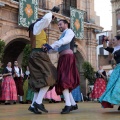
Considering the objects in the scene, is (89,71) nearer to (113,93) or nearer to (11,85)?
(11,85)

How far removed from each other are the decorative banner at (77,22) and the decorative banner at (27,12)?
8.35ft

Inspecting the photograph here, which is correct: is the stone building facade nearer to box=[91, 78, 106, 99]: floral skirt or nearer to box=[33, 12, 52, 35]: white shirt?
box=[91, 78, 106, 99]: floral skirt

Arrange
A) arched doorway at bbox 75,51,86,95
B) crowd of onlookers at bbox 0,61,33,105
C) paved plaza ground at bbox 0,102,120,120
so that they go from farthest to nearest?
1. arched doorway at bbox 75,51,86,95
2. crowd of onlookers at bbox 0,61,33,105
3. paved plaza ground at bbox 0,102,120,120

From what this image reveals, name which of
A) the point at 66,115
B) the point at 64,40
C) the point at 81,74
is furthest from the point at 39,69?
the point at 81,74

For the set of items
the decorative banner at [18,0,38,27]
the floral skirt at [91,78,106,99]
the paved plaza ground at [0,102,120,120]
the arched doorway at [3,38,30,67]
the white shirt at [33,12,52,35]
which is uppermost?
the decorative banner at [18,0,38,27]

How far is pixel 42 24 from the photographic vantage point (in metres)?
4.68

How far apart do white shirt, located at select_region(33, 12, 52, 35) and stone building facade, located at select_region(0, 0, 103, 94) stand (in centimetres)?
736

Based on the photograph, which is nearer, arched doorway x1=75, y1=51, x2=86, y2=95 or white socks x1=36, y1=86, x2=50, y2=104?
white socks x1=36, y1=86, x2=50, y2=104

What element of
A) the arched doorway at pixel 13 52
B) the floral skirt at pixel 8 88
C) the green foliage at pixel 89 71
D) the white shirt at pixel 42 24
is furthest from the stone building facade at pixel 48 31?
the white shirt at pixel 42 24

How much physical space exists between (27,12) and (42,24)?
8.22 metres

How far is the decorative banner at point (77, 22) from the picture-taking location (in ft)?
48.8

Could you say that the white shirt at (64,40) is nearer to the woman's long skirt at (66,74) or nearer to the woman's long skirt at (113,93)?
the woman's long skirt at (66,74)

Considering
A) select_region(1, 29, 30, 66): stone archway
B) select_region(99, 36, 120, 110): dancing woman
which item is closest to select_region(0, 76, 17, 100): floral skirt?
select_region(1, 29, 30, 66): stone archway

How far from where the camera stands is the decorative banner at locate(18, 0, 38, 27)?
1249 cm
